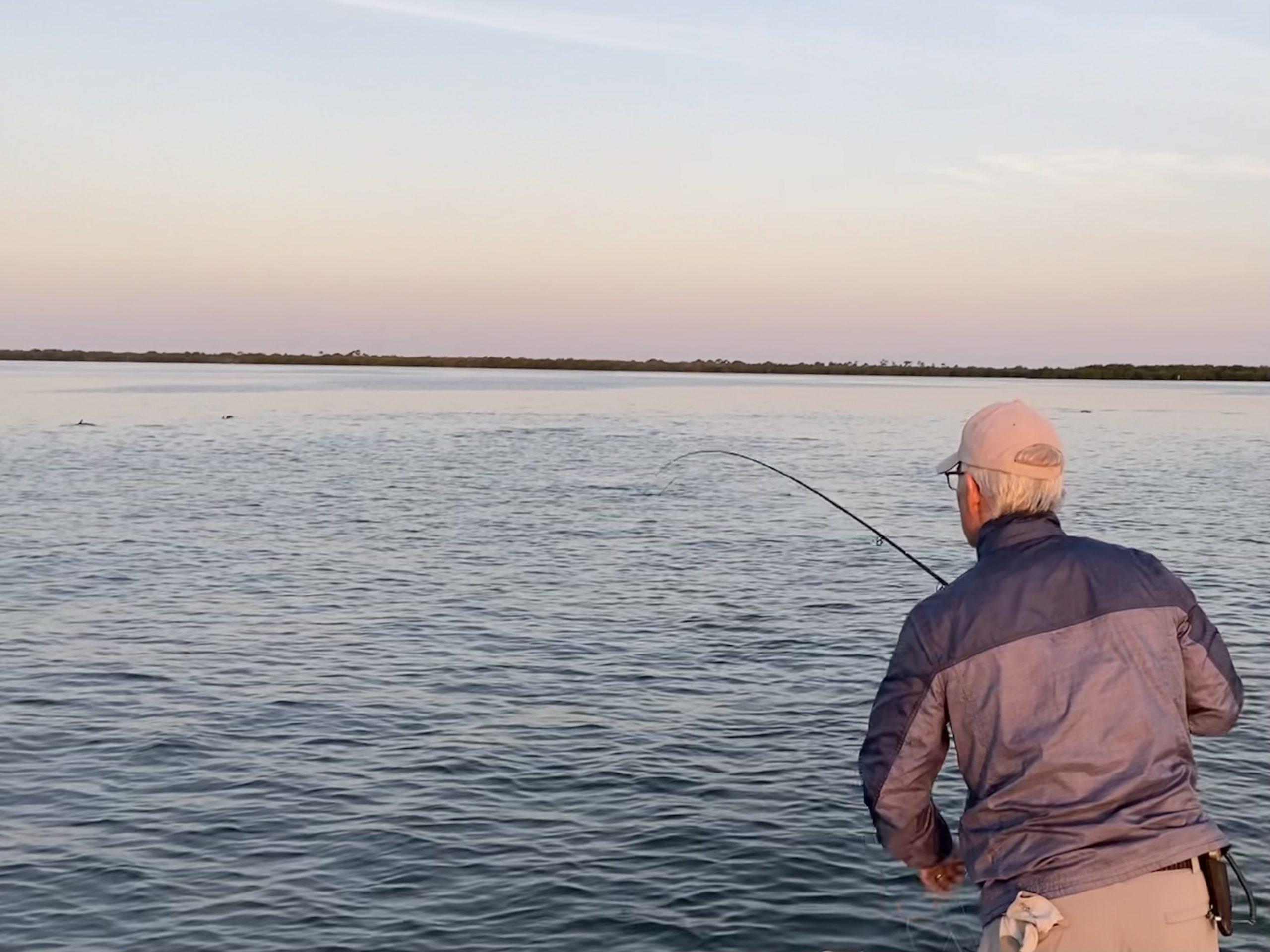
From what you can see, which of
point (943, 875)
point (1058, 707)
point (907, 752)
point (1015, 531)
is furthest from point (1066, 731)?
point (943, 875)

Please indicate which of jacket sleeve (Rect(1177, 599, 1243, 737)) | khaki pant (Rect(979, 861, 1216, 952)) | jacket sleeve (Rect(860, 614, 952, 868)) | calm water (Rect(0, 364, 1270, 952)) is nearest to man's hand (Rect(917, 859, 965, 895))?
jacket sleeve (Rect(860, 614, 952, 868))

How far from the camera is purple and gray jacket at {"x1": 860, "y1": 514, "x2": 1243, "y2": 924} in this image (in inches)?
121

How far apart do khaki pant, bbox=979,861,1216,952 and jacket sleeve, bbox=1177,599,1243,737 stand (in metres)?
0.44

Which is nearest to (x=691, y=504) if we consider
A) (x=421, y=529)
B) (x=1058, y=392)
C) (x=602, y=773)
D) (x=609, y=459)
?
(x=421, y=529)

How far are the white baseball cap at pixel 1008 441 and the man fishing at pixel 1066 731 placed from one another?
12cm

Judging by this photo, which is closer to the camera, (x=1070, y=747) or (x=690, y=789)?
(x=1070, y=747)

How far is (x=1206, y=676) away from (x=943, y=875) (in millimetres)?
785

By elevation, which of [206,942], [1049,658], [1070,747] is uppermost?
[1049,658]

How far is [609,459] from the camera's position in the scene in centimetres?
3875

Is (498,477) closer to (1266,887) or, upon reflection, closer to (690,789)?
(690,789)

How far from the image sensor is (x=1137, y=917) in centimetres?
306

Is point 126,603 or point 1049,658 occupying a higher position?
point 1049,658

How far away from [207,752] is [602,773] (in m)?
2.91

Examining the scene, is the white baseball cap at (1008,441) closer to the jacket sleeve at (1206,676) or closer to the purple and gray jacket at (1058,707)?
the purple and gray jacket at (1058,707)
